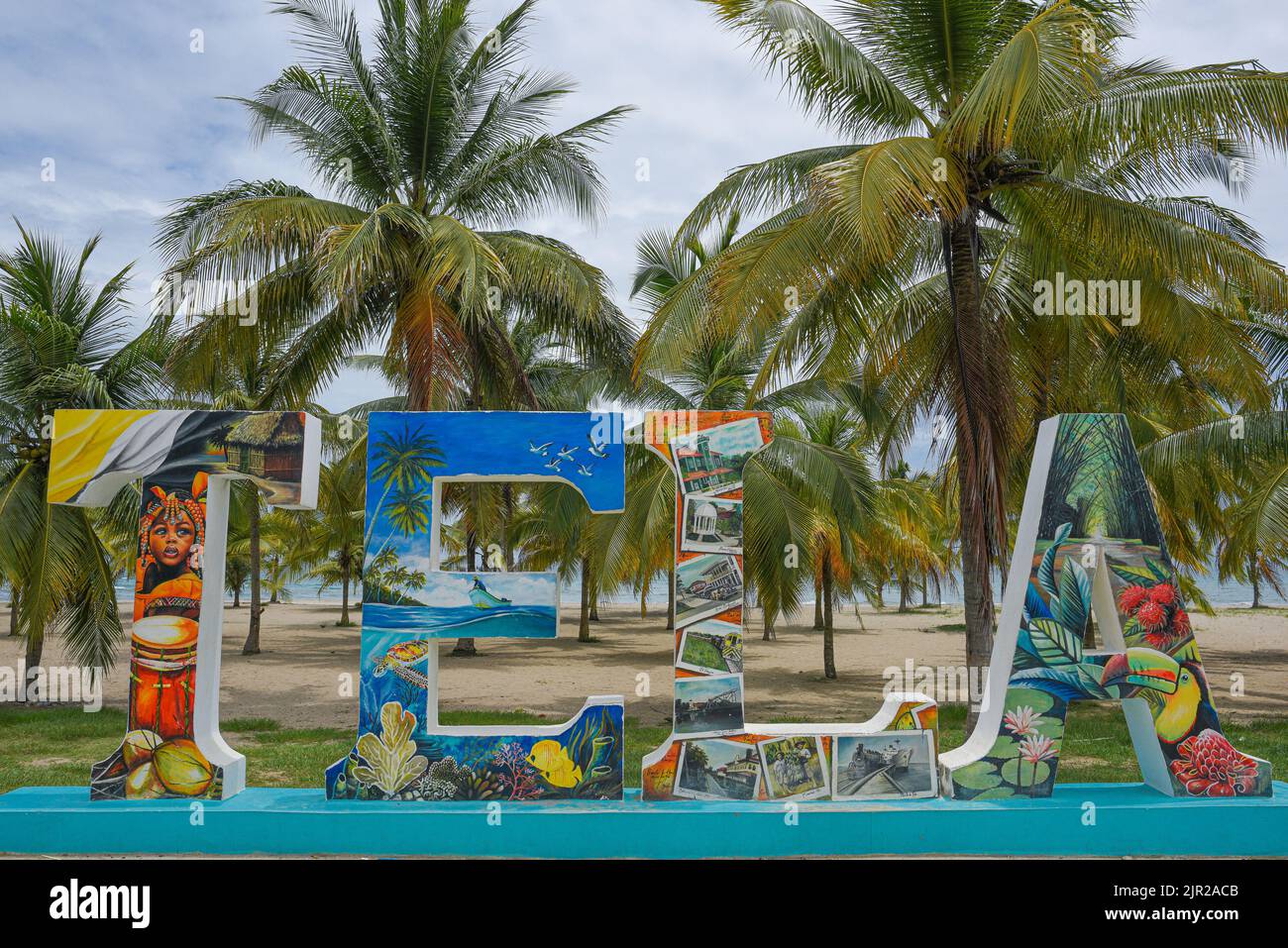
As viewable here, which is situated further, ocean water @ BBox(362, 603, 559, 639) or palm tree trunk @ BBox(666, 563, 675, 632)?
palm tree trunk @ BBox(666, 563, 675, 632)

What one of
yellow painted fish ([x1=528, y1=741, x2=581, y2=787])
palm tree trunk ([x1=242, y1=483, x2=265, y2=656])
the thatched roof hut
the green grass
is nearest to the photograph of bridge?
yellow painted fish ([x1=528, y1=741, x2=581, y2=787])

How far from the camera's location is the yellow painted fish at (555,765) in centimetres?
746

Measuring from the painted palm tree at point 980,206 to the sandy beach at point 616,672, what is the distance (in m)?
5.13

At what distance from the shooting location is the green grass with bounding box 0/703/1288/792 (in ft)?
38.2

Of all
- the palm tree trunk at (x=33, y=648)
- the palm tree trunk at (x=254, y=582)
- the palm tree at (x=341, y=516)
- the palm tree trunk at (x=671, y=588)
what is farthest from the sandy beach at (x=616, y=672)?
the palm tree at (x=341, y=516)

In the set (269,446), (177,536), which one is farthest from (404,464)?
(177,536)

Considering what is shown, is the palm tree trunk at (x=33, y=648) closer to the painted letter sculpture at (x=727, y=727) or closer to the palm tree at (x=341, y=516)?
the palm tree at (x=341, y=516)

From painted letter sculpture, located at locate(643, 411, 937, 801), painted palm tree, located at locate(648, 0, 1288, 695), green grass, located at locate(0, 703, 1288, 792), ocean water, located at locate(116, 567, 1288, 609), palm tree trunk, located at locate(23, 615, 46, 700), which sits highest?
painted palm tree, located at locate(648, 0, 1288, 695)

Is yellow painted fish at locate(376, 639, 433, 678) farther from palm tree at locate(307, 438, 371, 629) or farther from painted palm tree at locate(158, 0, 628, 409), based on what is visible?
painted palm tree at locate(158, 0, 628, 409)

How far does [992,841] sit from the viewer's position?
704cm

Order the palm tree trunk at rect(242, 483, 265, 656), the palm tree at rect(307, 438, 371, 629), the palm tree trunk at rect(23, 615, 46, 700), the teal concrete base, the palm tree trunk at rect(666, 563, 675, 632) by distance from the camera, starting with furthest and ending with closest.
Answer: the palm tree trunk at rect(242, 483, 265, 656) < the palm tree at rect(307, 438, 371, 629) < the palm tree trunk at rect(666, 563, 675, 632) < the palm tree trunk at rect(23, 615, 46, 700) < the teal concrete base

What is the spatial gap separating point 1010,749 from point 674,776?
2784 millimetres

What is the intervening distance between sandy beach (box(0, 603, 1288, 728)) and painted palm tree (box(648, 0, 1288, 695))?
5.13 meters

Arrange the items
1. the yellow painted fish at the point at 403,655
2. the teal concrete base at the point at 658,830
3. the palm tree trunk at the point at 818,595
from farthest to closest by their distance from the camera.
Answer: the palm tree trunk at the point at 818,595
the yellow painted fish at the point at 403,655
the teal concrete base at the point at 658,830
